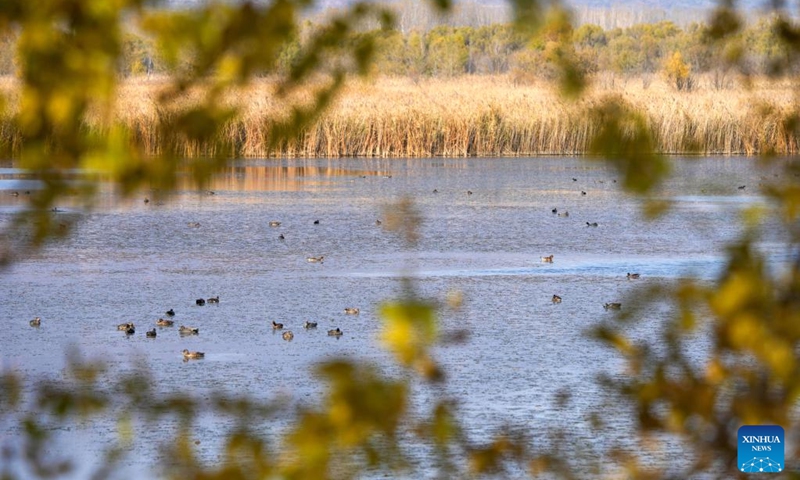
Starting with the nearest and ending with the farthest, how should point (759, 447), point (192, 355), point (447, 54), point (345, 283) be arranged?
point (759, 447) → point (192, 355) → point (345, 283) → point (447, 54)

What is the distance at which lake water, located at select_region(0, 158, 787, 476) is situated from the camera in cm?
679

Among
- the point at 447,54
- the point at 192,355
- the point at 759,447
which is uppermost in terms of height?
the point at 447,54

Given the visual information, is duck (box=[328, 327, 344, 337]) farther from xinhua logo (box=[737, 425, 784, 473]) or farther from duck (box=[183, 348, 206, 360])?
xinhua logo (box=[737, 425, 784, 473])

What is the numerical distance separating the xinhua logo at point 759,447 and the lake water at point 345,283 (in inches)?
14.8

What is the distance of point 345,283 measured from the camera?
10758 mm

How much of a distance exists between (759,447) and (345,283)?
8.30 meters

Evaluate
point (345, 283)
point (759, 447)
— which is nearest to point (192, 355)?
point (345, 283)

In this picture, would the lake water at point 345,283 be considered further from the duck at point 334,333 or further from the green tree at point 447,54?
the green tree at point 447,54

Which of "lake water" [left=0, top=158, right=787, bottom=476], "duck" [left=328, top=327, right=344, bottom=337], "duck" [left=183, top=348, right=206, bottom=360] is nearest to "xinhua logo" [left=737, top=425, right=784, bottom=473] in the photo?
"lake water" [left=0, top=158, right=787, bottom=476]

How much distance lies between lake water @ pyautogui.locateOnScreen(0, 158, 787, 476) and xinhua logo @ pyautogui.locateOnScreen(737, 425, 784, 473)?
0.38 meters

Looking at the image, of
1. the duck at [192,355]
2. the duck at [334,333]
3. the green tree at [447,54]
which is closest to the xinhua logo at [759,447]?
the duck at [192,355]

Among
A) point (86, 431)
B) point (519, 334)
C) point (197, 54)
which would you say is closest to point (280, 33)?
point (197, 54)

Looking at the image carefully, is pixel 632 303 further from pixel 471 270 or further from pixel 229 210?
pixel 229 210

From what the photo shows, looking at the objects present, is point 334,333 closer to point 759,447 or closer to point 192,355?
point 192,355
